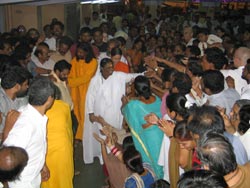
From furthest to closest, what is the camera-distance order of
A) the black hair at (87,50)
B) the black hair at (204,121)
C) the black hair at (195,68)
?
1. the black hair at (87,50)
2. the black hair at (195,68)
3. the black hair at (204,121)

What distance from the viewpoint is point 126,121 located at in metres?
3.86

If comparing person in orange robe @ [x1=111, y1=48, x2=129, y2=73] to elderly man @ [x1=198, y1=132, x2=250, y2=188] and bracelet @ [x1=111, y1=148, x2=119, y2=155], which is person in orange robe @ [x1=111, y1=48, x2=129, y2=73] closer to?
bracelet @ [x1=111, y1=148, x2=119, y2=155]

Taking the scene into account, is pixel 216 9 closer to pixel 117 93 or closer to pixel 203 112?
pixel 117 93

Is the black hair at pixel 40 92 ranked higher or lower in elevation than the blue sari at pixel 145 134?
higher

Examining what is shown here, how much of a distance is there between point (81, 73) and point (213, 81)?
2.16 m

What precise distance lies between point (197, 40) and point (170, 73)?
3.30 meters

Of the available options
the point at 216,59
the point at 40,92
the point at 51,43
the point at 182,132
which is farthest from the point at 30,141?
the point at 51,43

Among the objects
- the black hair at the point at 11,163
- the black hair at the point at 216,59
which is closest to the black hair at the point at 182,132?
the black hair at the point at 11,163

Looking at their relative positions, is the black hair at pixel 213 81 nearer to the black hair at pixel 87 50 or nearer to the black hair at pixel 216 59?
the black hair at pixel 216 59

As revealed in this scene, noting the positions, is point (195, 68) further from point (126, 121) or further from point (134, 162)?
point (134, 162)

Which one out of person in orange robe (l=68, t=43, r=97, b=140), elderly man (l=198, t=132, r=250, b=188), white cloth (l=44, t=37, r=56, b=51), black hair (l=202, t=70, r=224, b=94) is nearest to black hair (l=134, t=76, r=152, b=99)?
black hair (l=202, t=70, r=224, b=94)

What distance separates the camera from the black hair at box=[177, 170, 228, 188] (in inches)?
67.1

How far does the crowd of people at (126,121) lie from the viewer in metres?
2.34

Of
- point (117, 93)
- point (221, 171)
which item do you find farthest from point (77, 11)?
point (221, 171)
